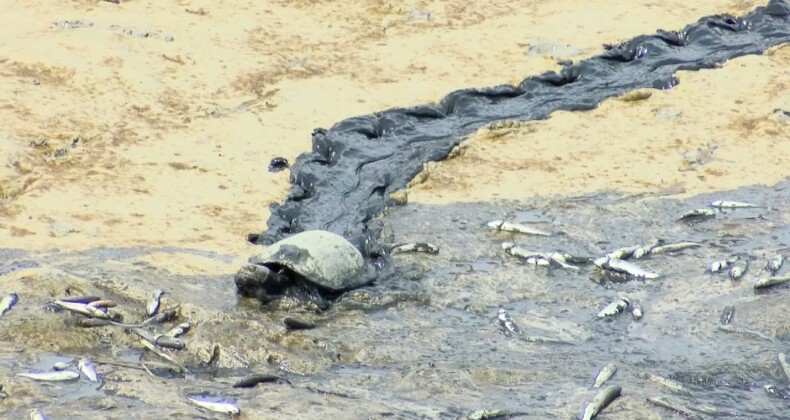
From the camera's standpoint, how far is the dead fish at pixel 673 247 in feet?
26.5

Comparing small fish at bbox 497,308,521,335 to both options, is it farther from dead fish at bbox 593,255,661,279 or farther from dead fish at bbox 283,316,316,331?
dead fish at bbox 283,316,316,331

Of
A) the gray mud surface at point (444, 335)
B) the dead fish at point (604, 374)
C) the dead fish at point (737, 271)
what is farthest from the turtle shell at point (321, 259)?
the dead fish at point (737, 271)

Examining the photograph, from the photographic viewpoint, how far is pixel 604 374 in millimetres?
6281

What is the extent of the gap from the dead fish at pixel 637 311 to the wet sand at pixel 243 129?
5.28ft

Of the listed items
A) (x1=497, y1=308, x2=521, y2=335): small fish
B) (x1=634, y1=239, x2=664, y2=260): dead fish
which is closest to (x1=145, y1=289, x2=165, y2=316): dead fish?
(x1=497, y1=308, x2=521, y2=335): small fish

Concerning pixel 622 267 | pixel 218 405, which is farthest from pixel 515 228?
pixel 218 405

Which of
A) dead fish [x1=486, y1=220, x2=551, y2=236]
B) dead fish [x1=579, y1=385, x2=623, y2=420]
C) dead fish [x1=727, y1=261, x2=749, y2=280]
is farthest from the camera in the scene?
dead fish [x1=486, y1=220, x2=551, y2=236]

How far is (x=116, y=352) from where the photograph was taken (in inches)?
248

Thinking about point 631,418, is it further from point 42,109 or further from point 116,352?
point 42,109

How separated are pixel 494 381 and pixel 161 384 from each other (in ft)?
5.66

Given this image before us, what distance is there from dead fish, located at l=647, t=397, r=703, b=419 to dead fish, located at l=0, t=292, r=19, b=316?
3.39m

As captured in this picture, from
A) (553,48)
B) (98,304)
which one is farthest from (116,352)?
(553,48)

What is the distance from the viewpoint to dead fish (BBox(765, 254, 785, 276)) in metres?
7.73

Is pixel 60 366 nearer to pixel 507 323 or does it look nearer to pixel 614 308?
pixel 507 323
